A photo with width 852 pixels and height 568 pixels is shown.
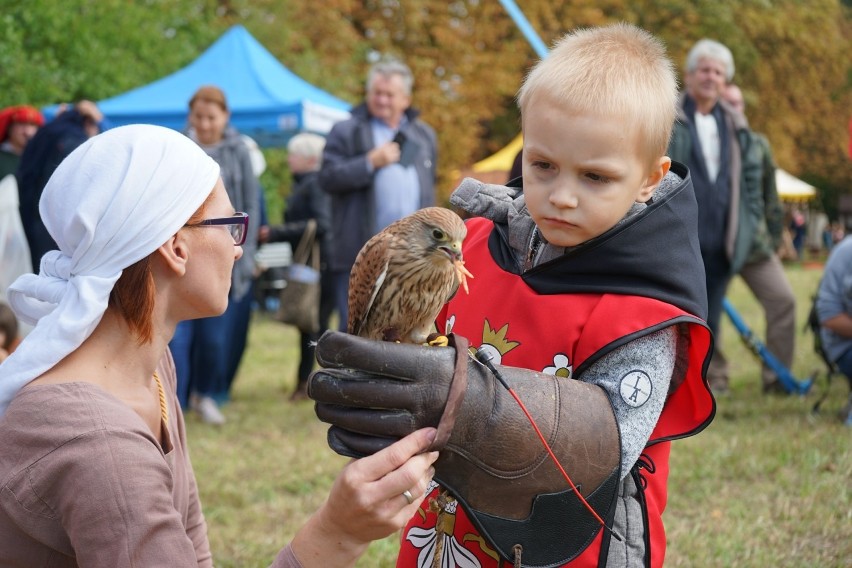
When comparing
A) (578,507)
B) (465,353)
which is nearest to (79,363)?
(465,353)

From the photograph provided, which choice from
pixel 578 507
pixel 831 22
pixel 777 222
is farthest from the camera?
pixel 831 22

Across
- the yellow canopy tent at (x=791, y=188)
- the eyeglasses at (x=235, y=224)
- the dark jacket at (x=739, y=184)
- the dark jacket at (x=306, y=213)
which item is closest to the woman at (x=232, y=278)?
the dark jacket at (x=306, y=213)

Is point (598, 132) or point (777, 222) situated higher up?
point (598, 132)

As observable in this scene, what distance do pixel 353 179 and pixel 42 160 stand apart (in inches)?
81.1

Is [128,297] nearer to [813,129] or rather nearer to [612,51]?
[612,51]

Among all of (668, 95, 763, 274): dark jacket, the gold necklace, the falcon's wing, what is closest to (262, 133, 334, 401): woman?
(668, 95, 763, 274): dark jacket

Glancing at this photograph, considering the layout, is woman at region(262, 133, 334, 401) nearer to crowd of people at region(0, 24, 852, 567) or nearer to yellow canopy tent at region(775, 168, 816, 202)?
crowd of people at region(0, 24, 852, 567)

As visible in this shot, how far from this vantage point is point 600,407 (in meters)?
1.89

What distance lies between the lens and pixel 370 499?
1.70m

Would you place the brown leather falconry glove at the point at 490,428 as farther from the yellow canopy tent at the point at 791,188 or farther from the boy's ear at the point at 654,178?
the yellow canopy tent at the point at 791,188

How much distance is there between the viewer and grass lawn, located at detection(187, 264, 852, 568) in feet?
13.3

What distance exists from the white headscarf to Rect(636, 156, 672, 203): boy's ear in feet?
3.11

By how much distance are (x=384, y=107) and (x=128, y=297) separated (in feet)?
17.2

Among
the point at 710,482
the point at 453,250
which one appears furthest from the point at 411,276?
the point at 710,482
